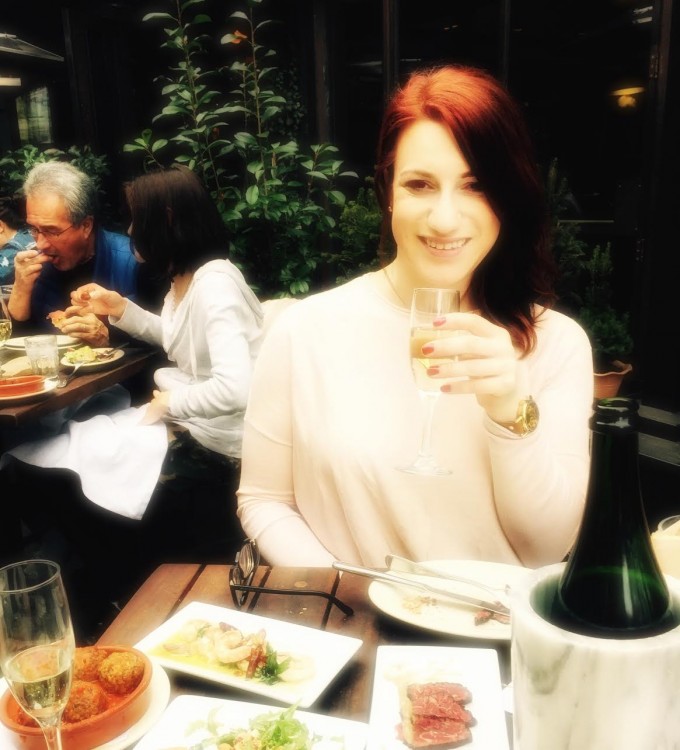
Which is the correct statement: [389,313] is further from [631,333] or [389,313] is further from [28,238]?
[28,238]

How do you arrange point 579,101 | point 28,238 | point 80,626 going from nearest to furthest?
point 80,626 → point 579,101 → point 28,238

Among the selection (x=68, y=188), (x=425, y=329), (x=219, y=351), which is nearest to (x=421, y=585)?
(x=425, y=329)

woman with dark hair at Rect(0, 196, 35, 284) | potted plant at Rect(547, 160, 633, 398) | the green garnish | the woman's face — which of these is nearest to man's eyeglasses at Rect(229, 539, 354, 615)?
the green garnish

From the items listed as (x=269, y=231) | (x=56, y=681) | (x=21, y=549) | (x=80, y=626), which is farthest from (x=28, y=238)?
(x=56, y=681)

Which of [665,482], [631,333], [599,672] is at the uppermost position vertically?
[599,672]

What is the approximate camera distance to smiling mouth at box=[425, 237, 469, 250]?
1.45 meters

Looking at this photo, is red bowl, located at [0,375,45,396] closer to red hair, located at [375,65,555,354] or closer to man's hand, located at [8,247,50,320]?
man's hand, located at [8,247,50,320]

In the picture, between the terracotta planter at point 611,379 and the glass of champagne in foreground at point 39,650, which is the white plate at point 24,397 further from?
the terracotta planter at point 611,379

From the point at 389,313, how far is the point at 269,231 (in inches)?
121

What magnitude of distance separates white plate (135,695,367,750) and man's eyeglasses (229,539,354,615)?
0.26m

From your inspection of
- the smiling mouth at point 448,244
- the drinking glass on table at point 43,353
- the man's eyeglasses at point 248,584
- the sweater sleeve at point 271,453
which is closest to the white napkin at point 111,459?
the drinking glass on table at point 43,353

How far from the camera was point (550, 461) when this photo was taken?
1346 millimetres

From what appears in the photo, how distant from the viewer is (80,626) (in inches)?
119

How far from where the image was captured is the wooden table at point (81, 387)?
2562mm
